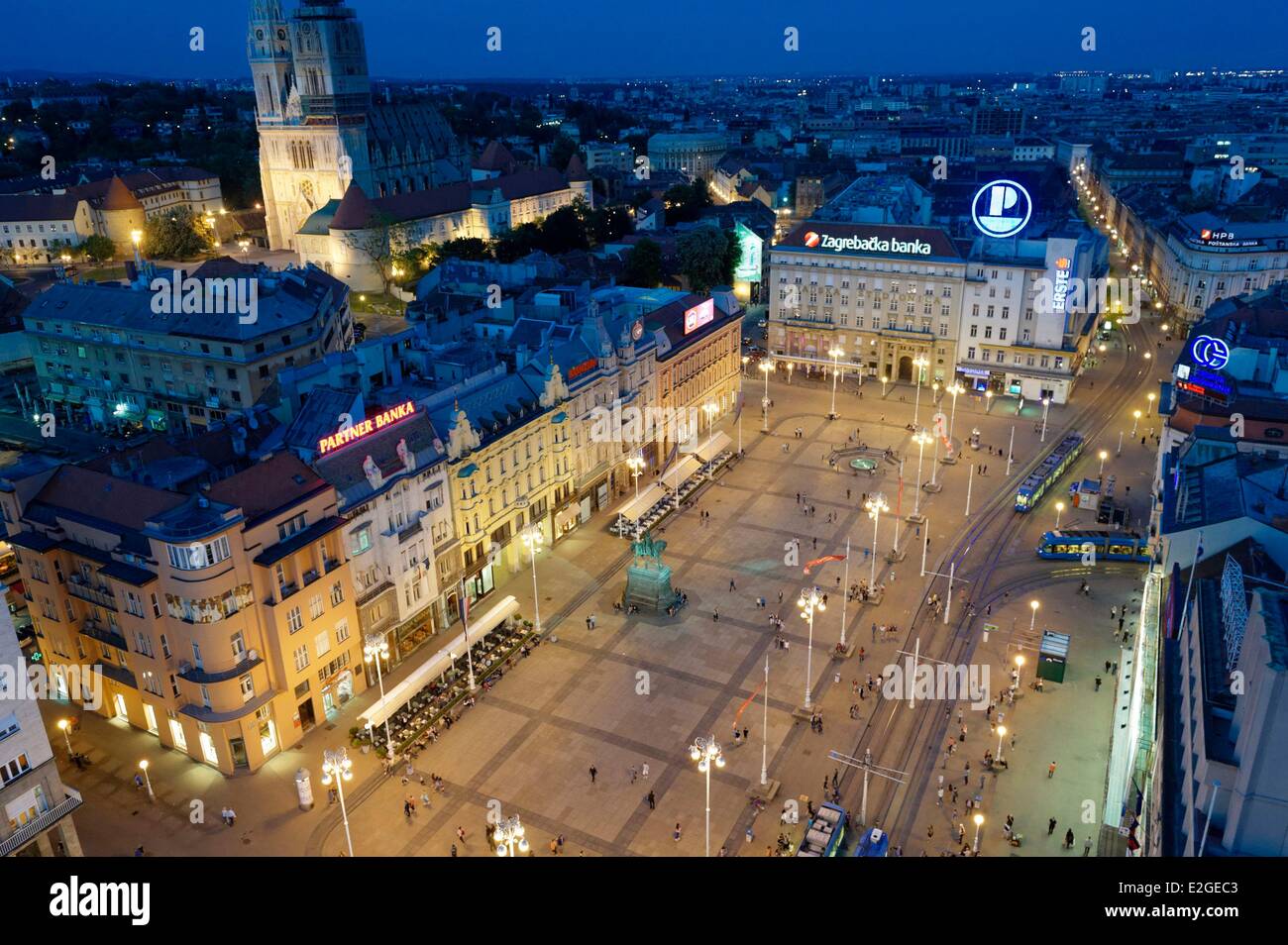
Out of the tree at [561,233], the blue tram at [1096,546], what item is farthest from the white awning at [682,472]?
the tree at [561,233]

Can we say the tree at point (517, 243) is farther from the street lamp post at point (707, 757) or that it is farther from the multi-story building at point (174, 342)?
the street lamp post at point (707, 757)

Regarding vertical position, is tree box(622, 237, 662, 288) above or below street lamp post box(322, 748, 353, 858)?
above

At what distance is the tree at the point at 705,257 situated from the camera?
6009 inches

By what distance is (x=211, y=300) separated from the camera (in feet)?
325

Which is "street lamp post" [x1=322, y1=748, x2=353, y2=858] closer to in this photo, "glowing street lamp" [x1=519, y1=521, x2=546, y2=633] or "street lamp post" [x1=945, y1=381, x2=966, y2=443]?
"glowing street lamp" [x1=519, y1=521, x2=546, y2=633]

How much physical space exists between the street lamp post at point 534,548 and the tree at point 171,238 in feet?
418

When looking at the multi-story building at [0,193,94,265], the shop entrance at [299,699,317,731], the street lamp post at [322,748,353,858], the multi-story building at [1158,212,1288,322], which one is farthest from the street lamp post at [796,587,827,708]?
the multi-story building at [0,193,94,265]

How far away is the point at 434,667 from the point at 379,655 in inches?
179

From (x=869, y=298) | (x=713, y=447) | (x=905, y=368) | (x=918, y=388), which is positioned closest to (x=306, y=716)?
(x=713, y=447)

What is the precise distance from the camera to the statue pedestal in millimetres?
71250

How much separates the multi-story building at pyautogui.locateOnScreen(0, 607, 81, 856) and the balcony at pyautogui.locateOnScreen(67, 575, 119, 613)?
11.6 m

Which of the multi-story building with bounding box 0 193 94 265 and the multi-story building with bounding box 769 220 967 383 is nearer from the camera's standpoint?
the multi-story building with bounding box 769 220 967 383

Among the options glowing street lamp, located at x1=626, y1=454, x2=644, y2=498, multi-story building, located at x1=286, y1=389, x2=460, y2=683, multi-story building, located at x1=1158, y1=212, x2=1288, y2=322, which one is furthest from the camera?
multi-story building, located at x1=1158, y1=212, x2=1288, y2=322
